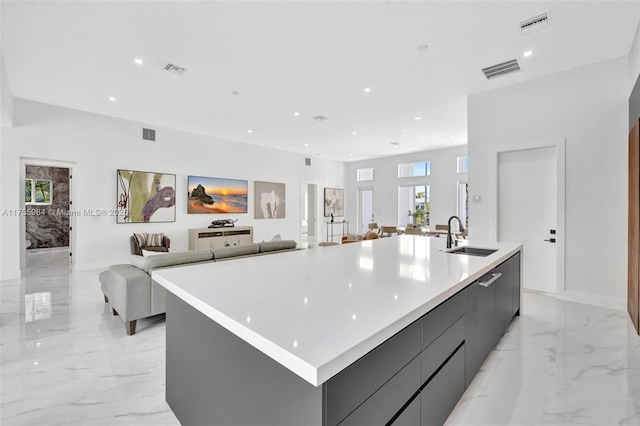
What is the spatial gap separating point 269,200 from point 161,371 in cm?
695

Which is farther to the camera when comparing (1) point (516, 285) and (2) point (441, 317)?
(1) point (516, 285)

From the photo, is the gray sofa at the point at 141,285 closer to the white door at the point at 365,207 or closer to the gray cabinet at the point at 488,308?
the gray cabinet at the point at 488,308

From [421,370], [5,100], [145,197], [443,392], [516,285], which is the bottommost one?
[443,392]

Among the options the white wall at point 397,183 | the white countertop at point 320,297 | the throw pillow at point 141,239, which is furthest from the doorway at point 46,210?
the white countertop at point 320,297

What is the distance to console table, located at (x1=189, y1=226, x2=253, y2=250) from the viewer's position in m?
7.11

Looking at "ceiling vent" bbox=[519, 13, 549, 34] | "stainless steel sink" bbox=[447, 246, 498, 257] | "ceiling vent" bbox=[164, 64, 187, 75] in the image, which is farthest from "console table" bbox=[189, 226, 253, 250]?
"ceiling vent" bbox=[519, 13, 549, 34]

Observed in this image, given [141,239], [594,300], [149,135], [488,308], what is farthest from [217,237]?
[594,300]

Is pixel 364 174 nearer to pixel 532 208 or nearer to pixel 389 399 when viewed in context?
pixel 532 208

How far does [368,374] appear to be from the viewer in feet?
3.01

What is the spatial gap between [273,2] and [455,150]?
7.63m

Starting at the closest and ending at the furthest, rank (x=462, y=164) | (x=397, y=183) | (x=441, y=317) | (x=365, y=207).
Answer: (x=441, y=317) < (x=462, y=164) < (x=397, y=183) < (x=365, y=207)

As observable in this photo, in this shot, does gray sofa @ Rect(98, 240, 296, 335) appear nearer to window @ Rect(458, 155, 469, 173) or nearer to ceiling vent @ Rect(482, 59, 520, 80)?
ceiling vent @ Rect(482, 59, 520, 80)

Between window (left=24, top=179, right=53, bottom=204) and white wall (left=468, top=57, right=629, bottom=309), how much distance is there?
12.3 m

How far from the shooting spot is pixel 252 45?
11.2 ft
